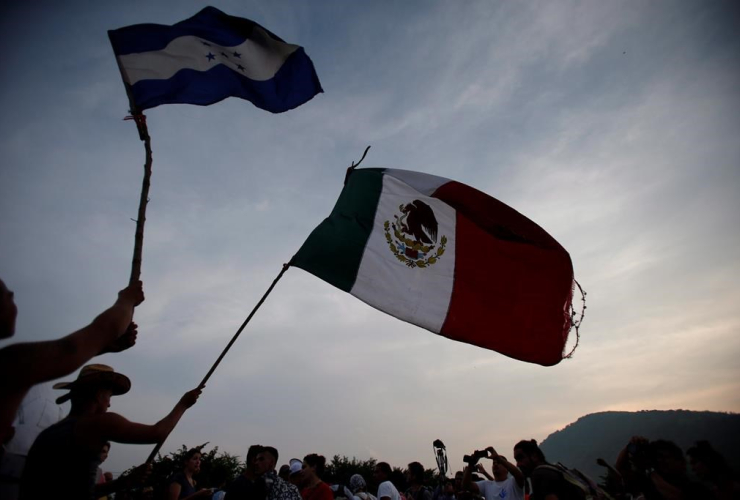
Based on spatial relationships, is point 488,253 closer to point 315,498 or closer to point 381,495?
point 315,498

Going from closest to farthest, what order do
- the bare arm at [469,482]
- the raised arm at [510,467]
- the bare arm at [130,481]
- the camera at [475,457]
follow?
the bare arm at [130,481]
the raised arm at [510,467]
the camera at [475,457]
the bare arm at [469,482]

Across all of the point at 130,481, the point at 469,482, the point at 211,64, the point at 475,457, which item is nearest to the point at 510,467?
the point at 475,457

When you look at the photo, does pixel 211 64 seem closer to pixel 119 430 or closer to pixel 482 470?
pixel 119 430

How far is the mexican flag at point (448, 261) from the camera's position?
5.54m

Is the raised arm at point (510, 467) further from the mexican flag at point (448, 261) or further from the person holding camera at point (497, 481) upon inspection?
the mexican flag at point (448, 261)

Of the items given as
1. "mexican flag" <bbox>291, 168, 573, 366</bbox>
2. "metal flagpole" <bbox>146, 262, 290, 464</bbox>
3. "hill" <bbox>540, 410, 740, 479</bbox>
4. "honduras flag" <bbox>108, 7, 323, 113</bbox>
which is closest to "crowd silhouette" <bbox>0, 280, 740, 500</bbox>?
"metal flagpole" <bbox>146, 262, 290, 464</bbox>

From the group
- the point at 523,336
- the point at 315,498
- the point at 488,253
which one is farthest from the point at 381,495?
the point at 488,253

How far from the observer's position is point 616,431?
7771 inches

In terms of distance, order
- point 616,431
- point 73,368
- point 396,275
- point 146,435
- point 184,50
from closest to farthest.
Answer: point 73,368 → point 146,435 → point 184,50 → point 396,275 → point 616,431

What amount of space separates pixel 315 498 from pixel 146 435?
3.25m

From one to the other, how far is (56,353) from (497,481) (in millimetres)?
6651

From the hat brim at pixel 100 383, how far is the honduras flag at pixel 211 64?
2340 mm

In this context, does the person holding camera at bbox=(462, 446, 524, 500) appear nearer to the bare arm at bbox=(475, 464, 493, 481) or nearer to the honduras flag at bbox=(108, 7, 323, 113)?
the bare arm at bbox=(475, 464, 493, 481)

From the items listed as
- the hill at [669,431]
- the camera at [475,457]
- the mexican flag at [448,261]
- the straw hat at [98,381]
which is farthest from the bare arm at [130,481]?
the hill at [669,431]
